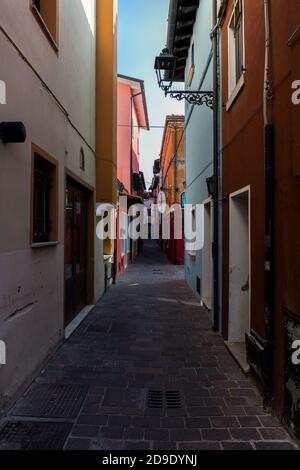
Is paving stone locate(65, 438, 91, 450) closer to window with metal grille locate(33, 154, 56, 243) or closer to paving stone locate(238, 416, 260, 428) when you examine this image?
paving stone locate(238, 416, 260, 428)

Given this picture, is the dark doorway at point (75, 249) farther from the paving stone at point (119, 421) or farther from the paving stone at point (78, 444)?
the paving stone at point (78, 444)

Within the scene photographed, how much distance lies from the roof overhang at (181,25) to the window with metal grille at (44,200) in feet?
20.2

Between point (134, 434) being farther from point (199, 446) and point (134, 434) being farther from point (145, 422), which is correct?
point (199, 446)

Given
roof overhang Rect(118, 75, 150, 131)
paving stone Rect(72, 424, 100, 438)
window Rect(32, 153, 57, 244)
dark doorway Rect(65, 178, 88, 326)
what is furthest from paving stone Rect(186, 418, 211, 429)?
roof overhang Rect(118, 75, 150, 131)

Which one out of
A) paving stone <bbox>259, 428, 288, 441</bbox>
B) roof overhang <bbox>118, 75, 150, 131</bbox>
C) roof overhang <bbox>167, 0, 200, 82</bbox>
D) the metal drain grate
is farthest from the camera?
roof overhang <bbox>118, 75, 150, 131</bbox>

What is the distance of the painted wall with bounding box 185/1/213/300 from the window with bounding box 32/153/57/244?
10.7 ft

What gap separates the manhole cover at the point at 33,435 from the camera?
2945 mm

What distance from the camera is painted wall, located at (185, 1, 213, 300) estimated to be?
7516 mm

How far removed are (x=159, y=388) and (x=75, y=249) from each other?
149 inches

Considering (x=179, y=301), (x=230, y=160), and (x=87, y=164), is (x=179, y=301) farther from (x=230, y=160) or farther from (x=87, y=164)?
(x=230, y=160)

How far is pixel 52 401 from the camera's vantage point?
376cm

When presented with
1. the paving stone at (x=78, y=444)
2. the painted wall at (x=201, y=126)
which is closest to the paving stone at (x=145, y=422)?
the paving stone at (x=78, y=444)

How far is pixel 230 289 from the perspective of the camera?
553cm
